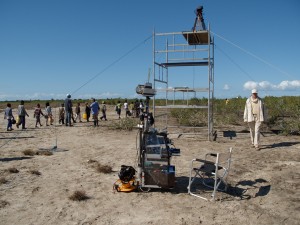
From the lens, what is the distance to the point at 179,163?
8844 millimetres

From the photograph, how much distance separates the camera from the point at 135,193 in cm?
646

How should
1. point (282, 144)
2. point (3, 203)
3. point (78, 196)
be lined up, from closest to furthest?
point (3, 203)
point (78, 196)
point (282, 144)

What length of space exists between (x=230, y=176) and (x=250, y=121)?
3.67 m

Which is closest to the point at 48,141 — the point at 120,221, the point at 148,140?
the point at 148,140

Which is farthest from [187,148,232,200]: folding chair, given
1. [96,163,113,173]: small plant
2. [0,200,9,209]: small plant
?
[0,200,9,209]: small plant

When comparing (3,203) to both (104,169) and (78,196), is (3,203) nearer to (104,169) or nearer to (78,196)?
(78,196)

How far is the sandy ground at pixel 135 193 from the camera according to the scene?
17.5ft

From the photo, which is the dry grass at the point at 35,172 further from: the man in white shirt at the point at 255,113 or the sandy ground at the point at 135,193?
the man in white shirt at the point at 255,113

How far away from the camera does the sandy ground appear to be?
17.5ft

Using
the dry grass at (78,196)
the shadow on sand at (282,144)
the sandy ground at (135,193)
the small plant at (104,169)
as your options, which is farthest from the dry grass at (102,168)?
the shadow on sand at (282,144)

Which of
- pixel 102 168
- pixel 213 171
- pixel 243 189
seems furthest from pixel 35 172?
pixel 243 189

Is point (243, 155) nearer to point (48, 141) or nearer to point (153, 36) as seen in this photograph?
point (153, 36)

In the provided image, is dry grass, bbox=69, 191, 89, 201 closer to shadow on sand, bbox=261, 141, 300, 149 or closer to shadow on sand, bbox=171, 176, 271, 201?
shadow on sand, bbox=171, 176, 271, 201

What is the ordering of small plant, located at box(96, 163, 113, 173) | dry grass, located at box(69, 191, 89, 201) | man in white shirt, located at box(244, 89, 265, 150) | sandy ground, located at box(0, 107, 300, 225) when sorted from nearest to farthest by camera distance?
sandy ground, located at box(0, 107, 300, 225) → dry grass, located at box(69, 191, 89, 201) → small plant, located at box(96, 163, 113, 173) → man in white shirt, located at box(244, 89, 265, 150)
